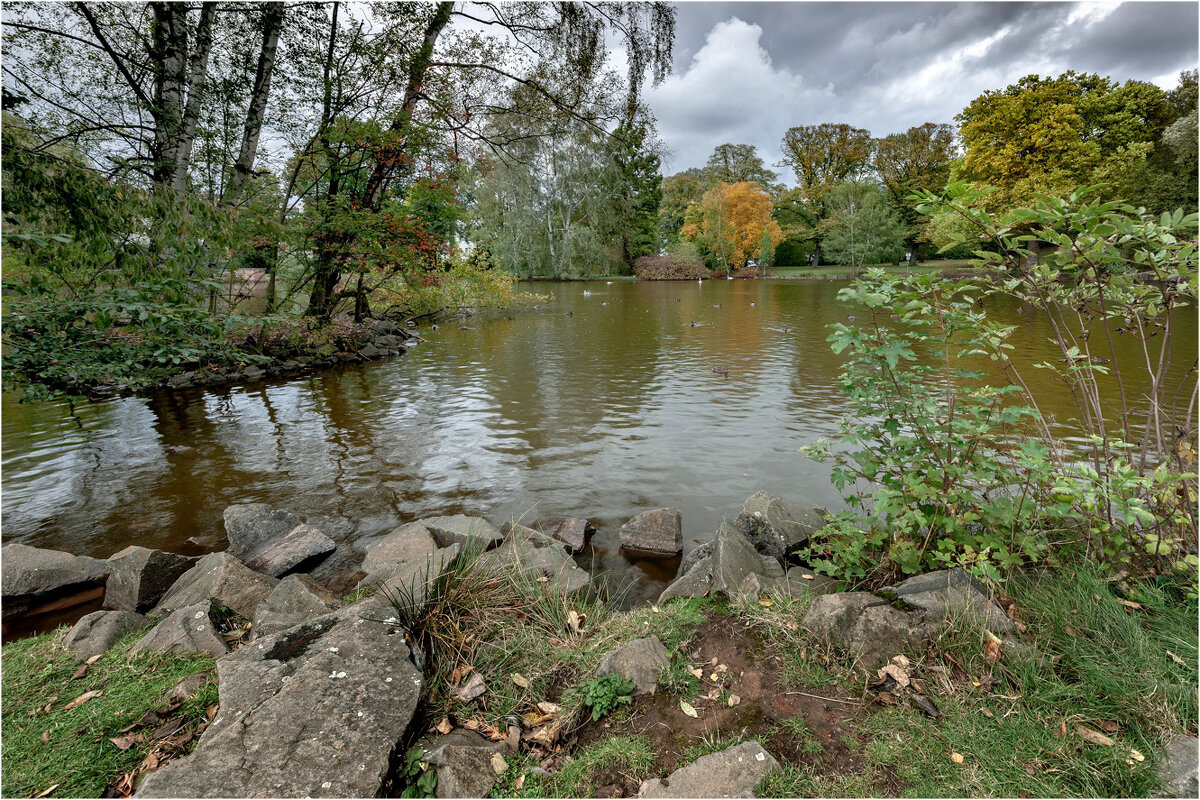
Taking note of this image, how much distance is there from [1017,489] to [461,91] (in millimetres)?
12912

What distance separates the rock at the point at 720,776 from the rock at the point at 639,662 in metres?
0.50

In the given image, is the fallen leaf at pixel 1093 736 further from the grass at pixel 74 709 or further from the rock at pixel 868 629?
the grass at pixel 74 709

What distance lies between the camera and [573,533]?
17.2 ft

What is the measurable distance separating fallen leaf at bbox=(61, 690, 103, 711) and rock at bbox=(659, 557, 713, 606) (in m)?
3.25

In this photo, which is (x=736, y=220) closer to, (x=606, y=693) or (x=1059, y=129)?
(x=1059, y=129)

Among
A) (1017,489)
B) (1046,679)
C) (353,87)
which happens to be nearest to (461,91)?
(353,87)

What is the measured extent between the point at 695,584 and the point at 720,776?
6.02ft

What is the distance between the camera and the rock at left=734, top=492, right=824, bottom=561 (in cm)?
464

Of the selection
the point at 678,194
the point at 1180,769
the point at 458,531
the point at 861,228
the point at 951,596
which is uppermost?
the point at 678,194

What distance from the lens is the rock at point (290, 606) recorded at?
3.19m

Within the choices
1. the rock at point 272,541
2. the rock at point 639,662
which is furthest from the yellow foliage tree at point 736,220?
the rock at point 639,662

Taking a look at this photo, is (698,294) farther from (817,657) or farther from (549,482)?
(817,657)

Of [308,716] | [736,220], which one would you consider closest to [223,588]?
[308,716]

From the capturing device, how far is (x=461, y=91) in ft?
39.7
